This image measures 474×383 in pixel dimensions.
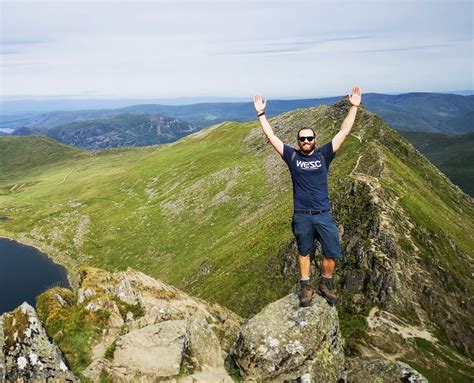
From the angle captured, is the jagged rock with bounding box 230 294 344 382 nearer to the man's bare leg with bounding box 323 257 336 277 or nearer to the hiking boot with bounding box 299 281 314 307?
the hiking boot with bounding box 299 281 314 307

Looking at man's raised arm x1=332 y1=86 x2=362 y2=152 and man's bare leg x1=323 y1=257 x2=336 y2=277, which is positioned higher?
A: man's raised arm x1=332 y1=86 x2=362 y2=152

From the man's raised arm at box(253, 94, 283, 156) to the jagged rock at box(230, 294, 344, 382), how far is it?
306 inches

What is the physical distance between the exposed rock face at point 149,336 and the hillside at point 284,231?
1728 centimetres

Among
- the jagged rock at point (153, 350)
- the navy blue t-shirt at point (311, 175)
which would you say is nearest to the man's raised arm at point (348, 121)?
the navy blue t-shirt at point (311, 175)

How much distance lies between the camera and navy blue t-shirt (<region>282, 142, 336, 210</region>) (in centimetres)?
1630

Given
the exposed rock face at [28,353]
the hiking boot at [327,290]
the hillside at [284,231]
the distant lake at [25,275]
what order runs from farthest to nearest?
the distant lake at [25,275] < the hillside at [284,231] < the hiking boot at [327,290] < the exposed rock face at [28,353]

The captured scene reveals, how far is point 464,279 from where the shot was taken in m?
41.7

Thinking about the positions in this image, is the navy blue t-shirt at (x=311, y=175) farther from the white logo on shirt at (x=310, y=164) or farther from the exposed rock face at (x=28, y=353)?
the exposed rock face at (x=28, y=353)

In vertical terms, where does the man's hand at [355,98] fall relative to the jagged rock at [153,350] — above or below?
above

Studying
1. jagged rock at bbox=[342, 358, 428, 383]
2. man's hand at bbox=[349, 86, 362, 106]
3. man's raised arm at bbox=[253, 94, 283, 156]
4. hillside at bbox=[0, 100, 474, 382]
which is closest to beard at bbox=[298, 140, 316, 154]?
man's raised arm at bbox=[253, 94, 283, 156]

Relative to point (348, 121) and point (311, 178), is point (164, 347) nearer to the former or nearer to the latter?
point (311, 178)

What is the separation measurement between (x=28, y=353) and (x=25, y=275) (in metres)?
96.8

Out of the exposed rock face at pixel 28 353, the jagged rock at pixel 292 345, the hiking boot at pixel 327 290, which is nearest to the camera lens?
the exposed rock face at pixel 28 353

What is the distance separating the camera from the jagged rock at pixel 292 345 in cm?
1700
